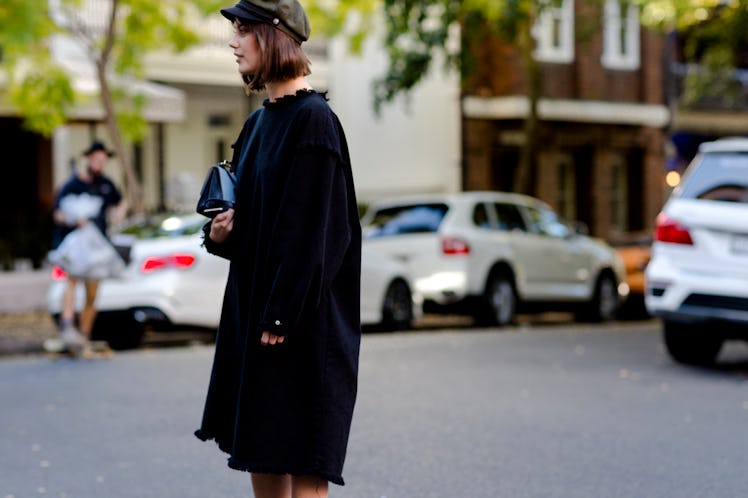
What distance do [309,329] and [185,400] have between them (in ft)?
19.3

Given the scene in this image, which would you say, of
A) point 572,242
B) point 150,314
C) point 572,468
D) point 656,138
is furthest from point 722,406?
point 656,138

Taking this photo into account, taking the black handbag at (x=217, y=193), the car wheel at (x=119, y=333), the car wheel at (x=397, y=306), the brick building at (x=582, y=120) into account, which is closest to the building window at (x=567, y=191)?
the brick building at (x=582, y=120)

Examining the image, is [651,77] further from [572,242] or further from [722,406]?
[722,406]

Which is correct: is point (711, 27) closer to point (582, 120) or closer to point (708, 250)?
point (582, 120)

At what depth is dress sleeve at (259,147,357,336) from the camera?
4.25m

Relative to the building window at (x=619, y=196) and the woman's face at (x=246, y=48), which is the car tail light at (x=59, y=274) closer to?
the woman's face at (x=246, y=48)

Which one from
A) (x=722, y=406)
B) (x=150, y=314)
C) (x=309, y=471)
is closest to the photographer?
(x=309, y=471)

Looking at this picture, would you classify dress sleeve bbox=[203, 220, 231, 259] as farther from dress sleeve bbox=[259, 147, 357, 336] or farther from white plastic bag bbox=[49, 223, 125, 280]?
white plastic bag bbox=[49, 223, 125, 280]

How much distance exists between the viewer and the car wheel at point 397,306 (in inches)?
660

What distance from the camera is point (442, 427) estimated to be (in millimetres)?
8820

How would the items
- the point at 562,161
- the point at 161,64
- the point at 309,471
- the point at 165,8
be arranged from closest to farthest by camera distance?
the point at 309,471 → the point at 165,8 → the point at 161,64 → the point at 562,161

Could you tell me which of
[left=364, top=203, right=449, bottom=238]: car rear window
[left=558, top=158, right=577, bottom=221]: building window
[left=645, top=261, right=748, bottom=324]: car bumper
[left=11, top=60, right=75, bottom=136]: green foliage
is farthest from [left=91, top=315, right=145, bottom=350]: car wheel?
[left=558, top=158, right=577, bottom=221]: building window

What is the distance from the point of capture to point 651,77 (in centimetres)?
3497

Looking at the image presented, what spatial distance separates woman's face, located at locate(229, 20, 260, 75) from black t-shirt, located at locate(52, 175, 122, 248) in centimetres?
900
